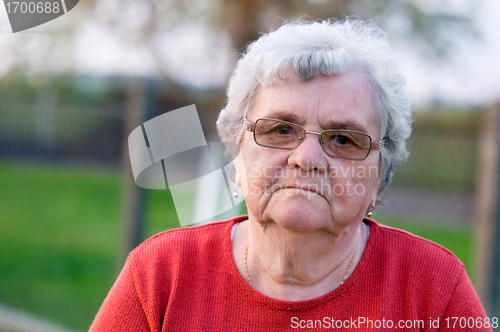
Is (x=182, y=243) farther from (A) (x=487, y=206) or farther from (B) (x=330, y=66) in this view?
(A) (x=487, y=206)

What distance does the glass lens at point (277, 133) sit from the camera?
1706 mm

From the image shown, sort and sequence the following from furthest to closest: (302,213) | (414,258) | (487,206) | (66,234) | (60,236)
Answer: (66,234)
(60,236)
(487,206)
(414,258)
(302,213)

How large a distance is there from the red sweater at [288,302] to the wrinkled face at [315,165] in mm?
298

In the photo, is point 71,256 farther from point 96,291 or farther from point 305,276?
point 305,276

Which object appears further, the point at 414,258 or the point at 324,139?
the point at 414,258

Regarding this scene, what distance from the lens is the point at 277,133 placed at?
173 centimetres

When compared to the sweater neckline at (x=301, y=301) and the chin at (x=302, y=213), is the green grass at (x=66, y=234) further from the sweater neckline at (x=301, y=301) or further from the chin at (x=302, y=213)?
the chin at (x=302, y=213)

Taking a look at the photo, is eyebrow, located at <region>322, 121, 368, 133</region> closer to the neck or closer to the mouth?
the mouth

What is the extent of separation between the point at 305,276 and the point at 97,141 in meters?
3.42

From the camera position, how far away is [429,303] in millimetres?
1736

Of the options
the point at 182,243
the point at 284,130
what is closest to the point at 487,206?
the point at 284,130

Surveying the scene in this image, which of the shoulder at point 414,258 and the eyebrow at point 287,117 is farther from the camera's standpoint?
the shoulder at point 414,258

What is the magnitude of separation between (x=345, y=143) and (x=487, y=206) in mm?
1901

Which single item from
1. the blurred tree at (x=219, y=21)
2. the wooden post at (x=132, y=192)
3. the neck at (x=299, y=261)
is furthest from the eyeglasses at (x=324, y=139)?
the blurred tree at (x=219, y=21)
